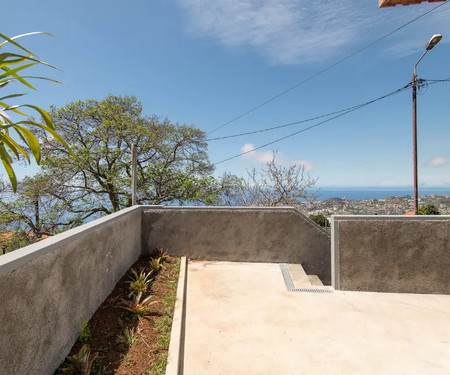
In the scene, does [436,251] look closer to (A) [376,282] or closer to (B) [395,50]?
(A) [376,282]

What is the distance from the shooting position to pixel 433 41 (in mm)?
8641

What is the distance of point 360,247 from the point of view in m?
4.40

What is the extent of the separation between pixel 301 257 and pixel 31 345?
16.5 ft

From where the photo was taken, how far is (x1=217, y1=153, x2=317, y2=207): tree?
16.8 m

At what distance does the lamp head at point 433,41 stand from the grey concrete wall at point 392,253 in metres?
7.60

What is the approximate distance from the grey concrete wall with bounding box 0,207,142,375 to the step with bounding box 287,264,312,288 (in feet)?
10.7

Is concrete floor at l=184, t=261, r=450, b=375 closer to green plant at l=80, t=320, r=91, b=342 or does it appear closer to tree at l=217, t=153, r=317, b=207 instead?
green plant at l=80, t=320, r=91, b=342

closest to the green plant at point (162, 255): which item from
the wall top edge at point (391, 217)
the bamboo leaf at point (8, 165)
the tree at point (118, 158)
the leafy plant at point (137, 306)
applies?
the leafy plant at point (137, 306)

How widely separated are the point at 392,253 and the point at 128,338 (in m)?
4.28

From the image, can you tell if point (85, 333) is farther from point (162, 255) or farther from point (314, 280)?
point (314, 280)

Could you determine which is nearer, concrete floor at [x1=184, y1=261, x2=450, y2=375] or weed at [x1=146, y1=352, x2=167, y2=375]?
weed at [x1=146, y1=352, x2=167, y2=375]

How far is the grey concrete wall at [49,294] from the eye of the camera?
1.65 meters

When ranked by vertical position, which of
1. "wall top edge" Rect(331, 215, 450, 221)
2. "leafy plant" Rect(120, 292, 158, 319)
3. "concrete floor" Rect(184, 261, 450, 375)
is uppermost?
"wall top edge" Rect(331, 215, 450, 221)

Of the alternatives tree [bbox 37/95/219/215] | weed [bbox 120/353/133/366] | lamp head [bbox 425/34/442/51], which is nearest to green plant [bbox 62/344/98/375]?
weed [bbox 120/353/133/366]
